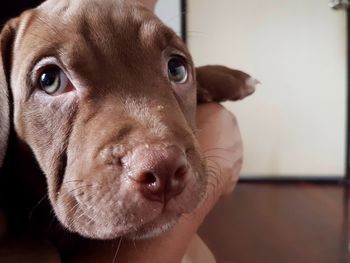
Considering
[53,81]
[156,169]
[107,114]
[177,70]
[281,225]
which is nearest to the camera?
[156,169]

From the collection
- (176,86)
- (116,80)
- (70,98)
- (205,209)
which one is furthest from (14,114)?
(205,209)

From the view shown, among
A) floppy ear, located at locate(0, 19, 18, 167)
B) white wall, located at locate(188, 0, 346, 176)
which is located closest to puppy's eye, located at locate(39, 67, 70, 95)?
floppy ear, located at locate(0, 19, 18, 167)

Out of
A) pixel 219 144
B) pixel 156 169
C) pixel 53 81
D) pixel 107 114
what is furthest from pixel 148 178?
pixel 219 144

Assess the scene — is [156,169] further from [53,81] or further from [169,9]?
[169,9]

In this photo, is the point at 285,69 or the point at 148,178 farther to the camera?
the point at 285,69

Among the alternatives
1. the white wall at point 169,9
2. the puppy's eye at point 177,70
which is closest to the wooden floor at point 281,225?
the white wall at point 169,9

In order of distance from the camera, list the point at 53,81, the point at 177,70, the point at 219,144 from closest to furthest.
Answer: the point at 53,81 → the point at 177,70 → the point at 219,144

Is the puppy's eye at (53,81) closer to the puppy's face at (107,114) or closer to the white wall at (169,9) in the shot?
the puppy's face at (107,114)

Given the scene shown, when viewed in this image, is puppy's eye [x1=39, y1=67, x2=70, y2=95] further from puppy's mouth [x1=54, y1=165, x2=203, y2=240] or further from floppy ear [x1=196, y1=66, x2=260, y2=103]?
floppy ear [x1=196, y1=66, x2=260, y2=103]
